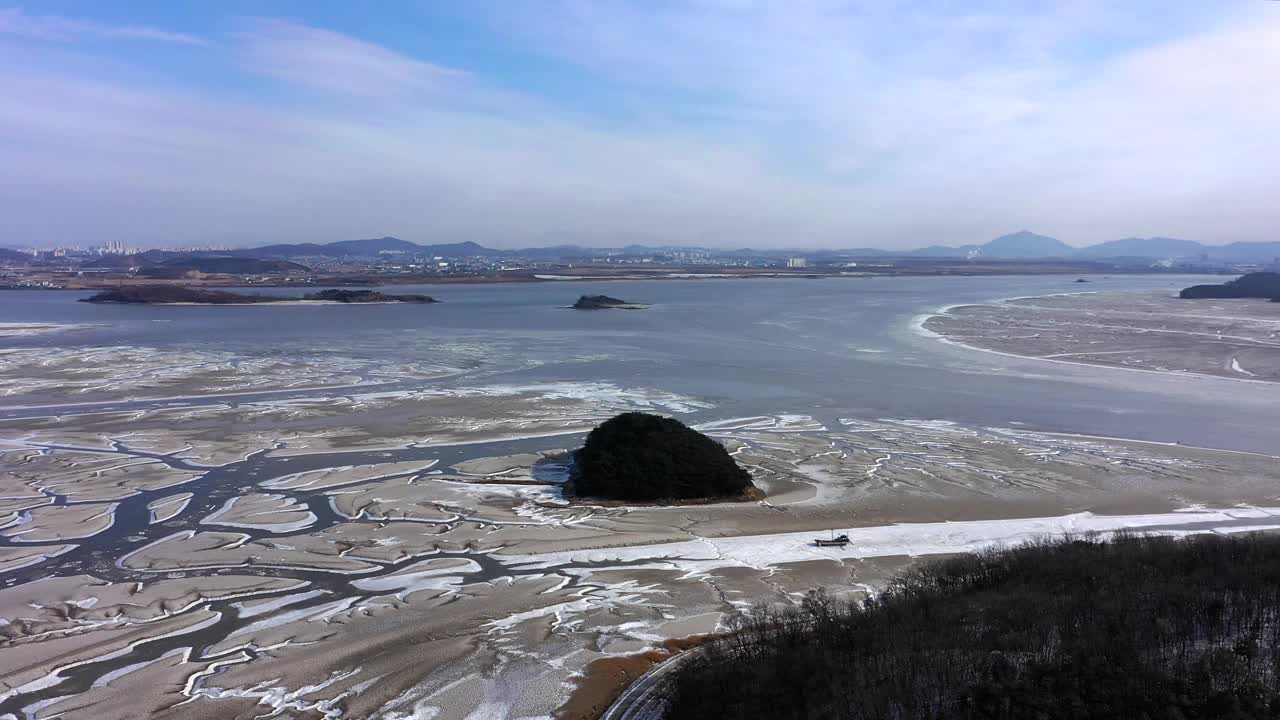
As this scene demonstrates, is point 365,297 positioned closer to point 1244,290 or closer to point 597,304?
point 597,304

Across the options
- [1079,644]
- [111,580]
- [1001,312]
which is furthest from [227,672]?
[1001,312]

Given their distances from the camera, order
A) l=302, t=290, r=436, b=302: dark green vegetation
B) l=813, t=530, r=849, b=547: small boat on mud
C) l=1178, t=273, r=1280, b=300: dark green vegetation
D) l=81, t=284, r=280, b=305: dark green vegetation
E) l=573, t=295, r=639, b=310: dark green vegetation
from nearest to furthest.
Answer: l=813, t=530, r=849, b=547: small boat on mud, l=573, t=295, r=639, b=310: dark green vegetation, l=81, t=284, r=280, b=305: dark green vegetation, l=1178, t=273, r=1280, b=300: dark green vegetation, l=302, t=290, r=436, b=302: dark green vegetation

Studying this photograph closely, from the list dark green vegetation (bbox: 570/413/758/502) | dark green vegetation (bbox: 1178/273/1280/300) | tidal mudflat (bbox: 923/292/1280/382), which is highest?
dark green vegetation (bbox: 1178/273/1280/300)

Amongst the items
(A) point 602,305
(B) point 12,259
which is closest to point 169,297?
(A) point 602,305

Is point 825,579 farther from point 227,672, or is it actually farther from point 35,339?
point 35,339

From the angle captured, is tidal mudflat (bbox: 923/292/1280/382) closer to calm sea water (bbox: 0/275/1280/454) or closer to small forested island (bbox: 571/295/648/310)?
calm sea water (bbox: 0/275/1280/454)

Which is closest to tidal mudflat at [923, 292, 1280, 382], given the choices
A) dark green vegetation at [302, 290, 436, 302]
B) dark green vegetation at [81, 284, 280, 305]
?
dark green vegetation at [302, 290, 436, 302]
